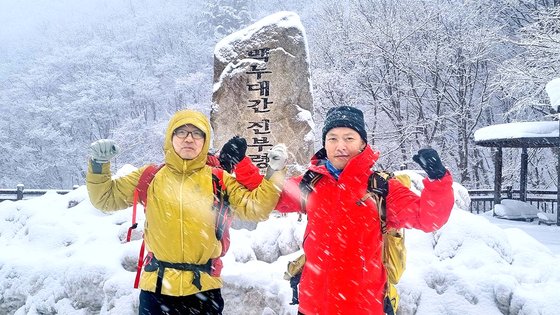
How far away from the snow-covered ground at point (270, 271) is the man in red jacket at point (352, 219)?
62.7 inches

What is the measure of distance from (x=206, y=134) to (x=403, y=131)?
15.1 metres

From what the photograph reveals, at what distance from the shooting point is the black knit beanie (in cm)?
220

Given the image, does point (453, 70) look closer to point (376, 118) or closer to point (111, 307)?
point (376, 118)

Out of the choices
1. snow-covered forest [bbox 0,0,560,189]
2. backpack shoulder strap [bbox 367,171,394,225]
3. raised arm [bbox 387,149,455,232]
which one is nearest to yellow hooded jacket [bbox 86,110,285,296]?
backpack shoulder strap [bbox 367,171,394,225]

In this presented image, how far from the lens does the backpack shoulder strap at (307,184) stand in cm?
222

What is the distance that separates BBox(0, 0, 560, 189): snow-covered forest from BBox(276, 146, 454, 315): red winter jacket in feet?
36.0

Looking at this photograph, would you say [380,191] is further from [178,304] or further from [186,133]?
[178,304]

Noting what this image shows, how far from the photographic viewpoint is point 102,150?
225 centimetres

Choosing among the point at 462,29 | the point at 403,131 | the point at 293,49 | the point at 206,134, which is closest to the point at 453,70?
the point at 462,29

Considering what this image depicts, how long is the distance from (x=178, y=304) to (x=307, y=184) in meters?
0.96

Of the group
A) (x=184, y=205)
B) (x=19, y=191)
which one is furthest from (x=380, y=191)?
(x=19, y=191)

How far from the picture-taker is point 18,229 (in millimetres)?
5379

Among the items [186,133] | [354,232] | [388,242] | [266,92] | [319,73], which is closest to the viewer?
[354,232]

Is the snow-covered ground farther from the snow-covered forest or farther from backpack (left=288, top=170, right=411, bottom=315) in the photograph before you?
Answer: the snow-covered forest
